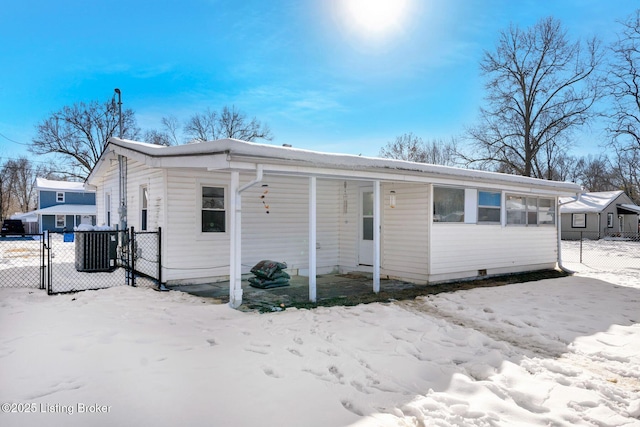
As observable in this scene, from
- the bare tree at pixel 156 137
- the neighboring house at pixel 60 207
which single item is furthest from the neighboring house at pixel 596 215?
the neighboring house at pixel 60 207

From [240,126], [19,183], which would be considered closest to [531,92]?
[240,126]

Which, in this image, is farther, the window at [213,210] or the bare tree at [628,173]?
the bare tree at [628,173]

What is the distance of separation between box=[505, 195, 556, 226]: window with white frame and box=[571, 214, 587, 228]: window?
68.9 ft

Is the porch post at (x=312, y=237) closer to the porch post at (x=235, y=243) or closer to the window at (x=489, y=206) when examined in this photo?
the porch post at (x=235, y=243)

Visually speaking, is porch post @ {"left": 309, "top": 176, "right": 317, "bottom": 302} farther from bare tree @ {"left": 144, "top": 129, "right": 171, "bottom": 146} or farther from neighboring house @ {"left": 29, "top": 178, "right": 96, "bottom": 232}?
bare tree @ {"left": 144, "top": 129, "right": 171, "bottom": 146}

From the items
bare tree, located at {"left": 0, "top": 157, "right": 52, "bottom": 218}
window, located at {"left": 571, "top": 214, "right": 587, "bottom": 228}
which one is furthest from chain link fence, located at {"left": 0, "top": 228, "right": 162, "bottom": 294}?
bare tree, located at {"left": 0, "top": 157, "right": 52, "bottom": 218}

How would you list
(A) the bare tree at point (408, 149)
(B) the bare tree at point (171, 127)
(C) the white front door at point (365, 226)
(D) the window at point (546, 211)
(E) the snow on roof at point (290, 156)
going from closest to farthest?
(E) the snow on roof at point (290, 156), (C) the white front door at point (365, 226), (D) the window at point (546, 211), (A) the bare tree at point (408, 149), (B) the bare tree at point (171, 127)

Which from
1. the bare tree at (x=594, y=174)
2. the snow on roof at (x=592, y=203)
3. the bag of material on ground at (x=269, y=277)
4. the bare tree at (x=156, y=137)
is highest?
the bare tree at (x=156, y=137)

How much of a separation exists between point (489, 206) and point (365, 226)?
132 inches

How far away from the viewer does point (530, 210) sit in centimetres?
1148

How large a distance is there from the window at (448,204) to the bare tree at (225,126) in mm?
28118

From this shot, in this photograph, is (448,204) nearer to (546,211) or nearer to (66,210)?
(546,211)

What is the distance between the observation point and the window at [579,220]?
2926 centimetres

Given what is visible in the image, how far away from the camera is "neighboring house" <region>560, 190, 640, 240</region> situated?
93.7 feet
